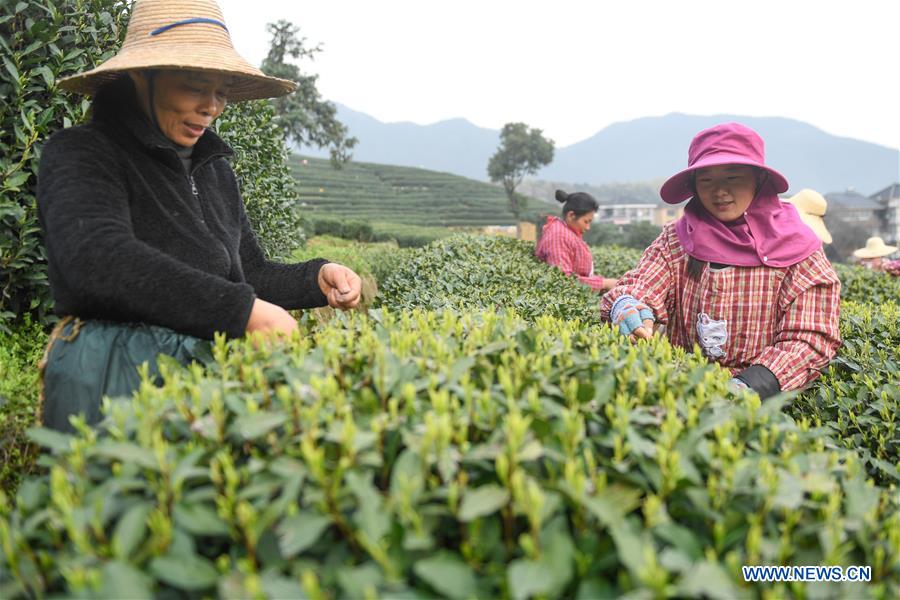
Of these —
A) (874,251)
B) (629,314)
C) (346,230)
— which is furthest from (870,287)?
(346,230)

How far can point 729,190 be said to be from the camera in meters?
3.20

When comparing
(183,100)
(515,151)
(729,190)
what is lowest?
(729,190)

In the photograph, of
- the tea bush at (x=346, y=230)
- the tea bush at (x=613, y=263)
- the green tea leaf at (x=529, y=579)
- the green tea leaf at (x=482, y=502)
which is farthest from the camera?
the tea bush at (x=346, y=230)

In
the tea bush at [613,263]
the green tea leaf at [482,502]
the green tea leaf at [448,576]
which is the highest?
the green tea leaf at [482,502]

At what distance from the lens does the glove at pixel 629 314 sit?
10.0 ft

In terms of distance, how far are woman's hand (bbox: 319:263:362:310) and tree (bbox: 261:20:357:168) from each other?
65.6 feet

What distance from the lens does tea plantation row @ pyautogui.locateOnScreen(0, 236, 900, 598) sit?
101 cm

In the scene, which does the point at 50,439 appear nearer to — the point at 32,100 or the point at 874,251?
the point at 32,100

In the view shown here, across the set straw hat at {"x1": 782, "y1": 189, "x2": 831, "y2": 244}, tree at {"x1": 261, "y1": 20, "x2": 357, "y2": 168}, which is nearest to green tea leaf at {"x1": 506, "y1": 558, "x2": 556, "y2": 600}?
straw hat at {"x1": 782, "y1": 189, "x2": 831, "y2": 244}

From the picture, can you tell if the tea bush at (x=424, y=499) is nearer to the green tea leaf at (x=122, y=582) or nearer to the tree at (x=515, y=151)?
the green tea leaf at (x=122, y=582)

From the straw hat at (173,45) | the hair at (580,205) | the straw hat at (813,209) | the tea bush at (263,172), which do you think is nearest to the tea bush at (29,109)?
the straw hat at (173,45)

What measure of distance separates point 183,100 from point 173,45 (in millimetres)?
172

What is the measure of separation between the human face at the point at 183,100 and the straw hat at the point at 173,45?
0.23ft

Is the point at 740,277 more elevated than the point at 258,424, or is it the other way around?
the point at 740,277
